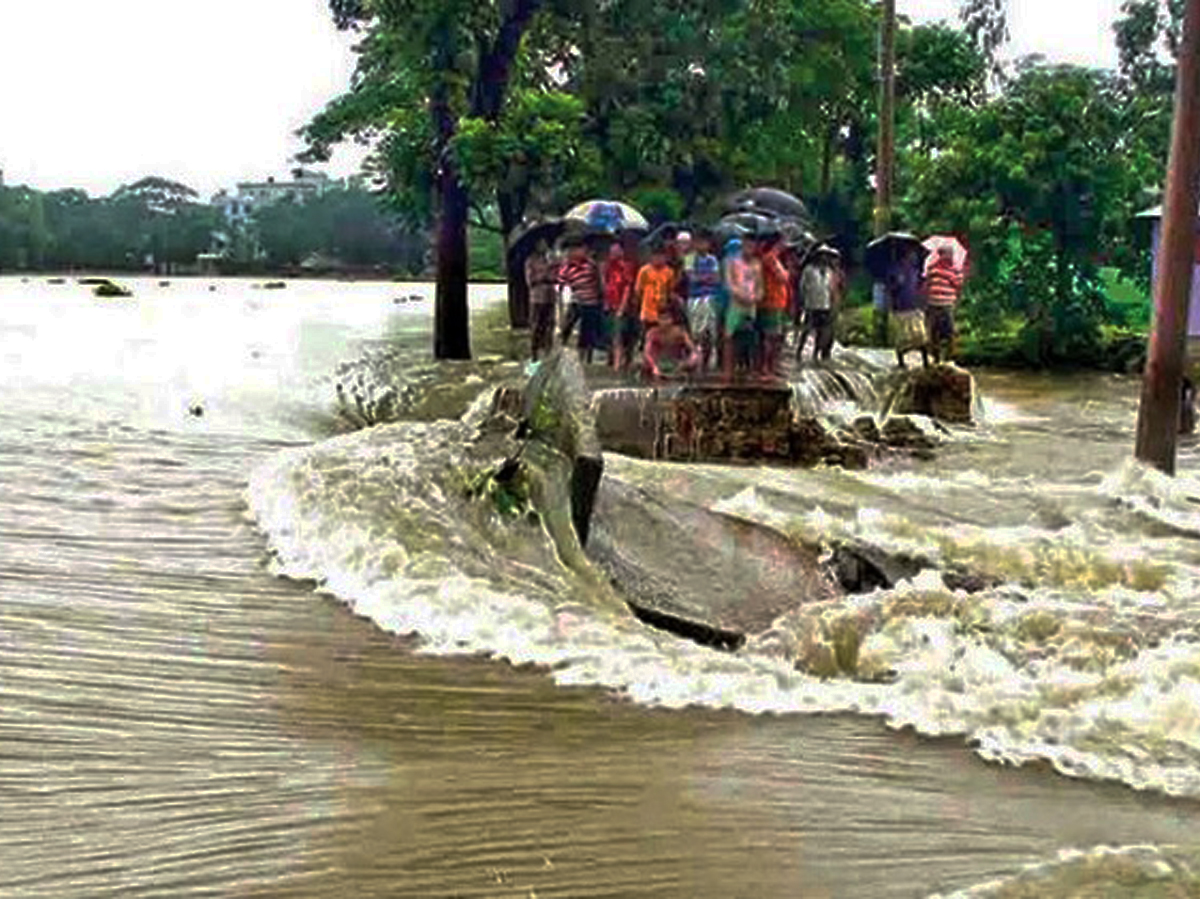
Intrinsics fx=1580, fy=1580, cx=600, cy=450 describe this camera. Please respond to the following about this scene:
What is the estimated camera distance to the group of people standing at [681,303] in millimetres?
15516

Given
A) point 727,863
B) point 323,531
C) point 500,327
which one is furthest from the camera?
point 500,327

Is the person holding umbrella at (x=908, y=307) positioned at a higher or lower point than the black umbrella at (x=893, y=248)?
→ lower

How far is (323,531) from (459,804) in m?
4.15

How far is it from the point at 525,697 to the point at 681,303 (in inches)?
421

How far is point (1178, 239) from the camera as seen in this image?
10.8 m

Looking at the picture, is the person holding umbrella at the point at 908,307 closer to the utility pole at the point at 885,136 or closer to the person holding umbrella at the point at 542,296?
the utility pole at the point at 885,136

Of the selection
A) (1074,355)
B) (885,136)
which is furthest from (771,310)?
(1074,355)

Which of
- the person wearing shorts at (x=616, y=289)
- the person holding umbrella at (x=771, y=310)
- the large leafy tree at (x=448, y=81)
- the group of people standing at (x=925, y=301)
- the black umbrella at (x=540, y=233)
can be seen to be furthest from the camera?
the black umbrella at (x=540, y=233)

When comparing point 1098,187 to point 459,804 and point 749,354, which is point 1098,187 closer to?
point 749,354

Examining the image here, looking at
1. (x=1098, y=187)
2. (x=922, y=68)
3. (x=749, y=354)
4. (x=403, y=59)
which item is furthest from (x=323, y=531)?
(x=922, y=68)

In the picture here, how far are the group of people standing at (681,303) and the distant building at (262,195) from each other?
69746 millimetres

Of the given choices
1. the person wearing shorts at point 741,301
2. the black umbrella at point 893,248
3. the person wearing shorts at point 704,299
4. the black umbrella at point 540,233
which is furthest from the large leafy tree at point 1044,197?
the person wearing shorts at point 741,301

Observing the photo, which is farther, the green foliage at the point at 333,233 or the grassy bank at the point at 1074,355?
the green foliage at the point at 333,233

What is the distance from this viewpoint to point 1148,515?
10.5 m
